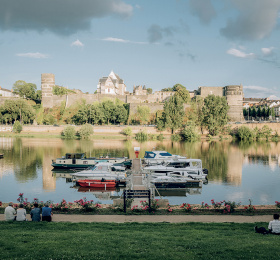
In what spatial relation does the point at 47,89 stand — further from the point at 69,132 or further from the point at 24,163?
the point at 24,163

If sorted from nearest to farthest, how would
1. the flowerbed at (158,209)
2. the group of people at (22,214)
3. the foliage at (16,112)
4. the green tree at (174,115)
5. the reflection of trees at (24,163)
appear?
1. the group of people at (22,214)
2. the flowerbed at (158,209)
3. the reflection of trees at (24,163)
4. the green tree at (174,115)
5. the foliage at (16,112)

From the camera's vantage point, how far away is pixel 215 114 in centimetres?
7988

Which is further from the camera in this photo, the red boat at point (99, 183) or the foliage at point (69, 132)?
the foliage at point (69, 132)

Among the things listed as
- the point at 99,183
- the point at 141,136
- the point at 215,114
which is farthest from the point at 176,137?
the point at 99,183

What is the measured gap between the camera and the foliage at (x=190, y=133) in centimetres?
7419

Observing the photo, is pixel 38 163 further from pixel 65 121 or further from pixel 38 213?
pixel 65 121

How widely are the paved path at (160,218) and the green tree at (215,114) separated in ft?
219

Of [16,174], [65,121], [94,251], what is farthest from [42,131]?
[94,251]

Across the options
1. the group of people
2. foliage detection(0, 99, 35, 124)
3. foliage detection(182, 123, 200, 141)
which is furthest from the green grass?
foliage detection(0, 99, 35, 124)

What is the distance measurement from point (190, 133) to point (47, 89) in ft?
171

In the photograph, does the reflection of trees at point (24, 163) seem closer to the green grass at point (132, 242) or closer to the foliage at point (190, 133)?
the green grass at point (132, 242)

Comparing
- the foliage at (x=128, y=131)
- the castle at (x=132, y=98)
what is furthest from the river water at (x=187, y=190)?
the castle at (x=132, y=98)

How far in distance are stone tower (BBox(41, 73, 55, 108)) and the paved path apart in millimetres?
87682

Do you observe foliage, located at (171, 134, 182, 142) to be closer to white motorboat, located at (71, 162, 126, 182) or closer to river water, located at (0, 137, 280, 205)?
river water, located at (0, 137, 280, 205)
